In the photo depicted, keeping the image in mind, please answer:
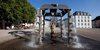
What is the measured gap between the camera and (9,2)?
5106 centimetres

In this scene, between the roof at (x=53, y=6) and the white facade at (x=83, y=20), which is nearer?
the roof at (x=53, y=6)

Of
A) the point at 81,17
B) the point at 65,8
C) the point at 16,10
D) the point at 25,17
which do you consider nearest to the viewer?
the point at 65,8

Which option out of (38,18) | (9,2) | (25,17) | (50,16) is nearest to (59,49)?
(38,18)

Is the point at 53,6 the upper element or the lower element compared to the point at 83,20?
lower

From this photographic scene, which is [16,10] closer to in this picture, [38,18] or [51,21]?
[51,21]

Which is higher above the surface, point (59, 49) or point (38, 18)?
point (38, 18)

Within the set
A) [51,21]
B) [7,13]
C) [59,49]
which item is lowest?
[59,49]

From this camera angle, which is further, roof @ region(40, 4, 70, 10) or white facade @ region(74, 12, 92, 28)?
white facade @ region(74, 12, 92, 28)

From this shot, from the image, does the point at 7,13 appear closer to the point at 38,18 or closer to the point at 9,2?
the point at 9,2

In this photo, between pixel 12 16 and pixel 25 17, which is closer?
pixel 12 16

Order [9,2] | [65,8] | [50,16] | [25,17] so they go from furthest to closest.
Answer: [25,17] → [9,2] → [50,16] → [65,8]

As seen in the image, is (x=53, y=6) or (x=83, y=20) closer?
(x=53, y=6)

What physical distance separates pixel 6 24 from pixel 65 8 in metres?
57.7

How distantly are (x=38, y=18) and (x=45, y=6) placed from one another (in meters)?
1.34
